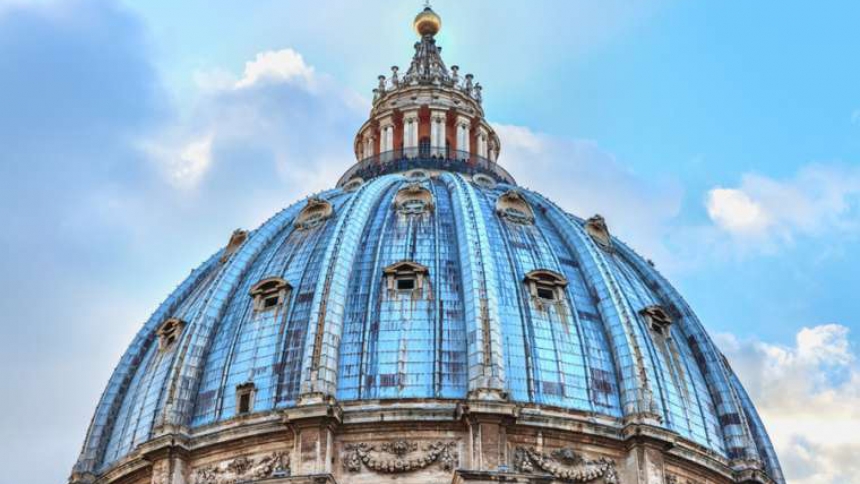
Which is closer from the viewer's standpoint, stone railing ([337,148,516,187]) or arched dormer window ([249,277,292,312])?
arched dormer window ([249,277,292,312])

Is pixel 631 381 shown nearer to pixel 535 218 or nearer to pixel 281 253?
pixel 535 218

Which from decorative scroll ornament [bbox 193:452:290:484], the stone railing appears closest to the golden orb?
the stone railing

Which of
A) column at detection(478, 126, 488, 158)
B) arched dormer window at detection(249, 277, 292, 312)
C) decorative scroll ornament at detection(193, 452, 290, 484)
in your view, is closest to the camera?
decorative scroll ornament at detection(193, 452, 290, 484)

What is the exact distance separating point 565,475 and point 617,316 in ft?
23.9

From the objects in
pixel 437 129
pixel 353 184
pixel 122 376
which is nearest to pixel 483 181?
pixel 437 129

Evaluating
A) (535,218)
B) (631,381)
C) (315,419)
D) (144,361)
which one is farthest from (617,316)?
(144,361)

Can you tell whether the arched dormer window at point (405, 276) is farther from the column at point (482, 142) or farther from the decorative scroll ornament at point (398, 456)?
the column at point (482, 142)

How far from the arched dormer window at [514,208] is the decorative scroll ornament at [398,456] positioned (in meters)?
12.5

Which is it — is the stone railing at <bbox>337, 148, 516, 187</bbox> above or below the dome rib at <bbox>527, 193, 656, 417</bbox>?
above

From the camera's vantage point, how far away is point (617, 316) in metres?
44.3

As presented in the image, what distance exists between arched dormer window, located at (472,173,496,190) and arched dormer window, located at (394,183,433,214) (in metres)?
5.26

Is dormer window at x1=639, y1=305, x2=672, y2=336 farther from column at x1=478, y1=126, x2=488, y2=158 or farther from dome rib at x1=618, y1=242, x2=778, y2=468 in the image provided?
column at x1=478, y1=126, x2=488, y2=158

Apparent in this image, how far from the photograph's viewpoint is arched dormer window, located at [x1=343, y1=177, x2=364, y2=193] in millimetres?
54275

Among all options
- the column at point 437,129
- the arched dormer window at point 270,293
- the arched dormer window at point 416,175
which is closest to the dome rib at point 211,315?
the arched dormer window at point 270,293
